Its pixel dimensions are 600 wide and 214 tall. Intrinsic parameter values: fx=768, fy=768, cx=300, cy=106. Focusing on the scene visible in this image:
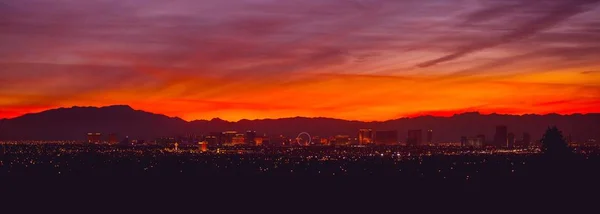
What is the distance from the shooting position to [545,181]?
2625 inches

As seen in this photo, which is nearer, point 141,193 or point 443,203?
point 443,203

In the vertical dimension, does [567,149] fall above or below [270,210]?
above

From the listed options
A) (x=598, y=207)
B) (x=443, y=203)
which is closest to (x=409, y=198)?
(x=443, y=203)

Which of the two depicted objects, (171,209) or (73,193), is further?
(73,193)

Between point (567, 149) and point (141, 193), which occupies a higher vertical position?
point (567, 149)

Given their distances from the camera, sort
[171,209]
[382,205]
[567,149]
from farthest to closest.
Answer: [567,149] → [382,205] → [171,209]

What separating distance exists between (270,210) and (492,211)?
44.5ft

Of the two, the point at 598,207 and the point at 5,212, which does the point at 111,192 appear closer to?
the point at 5,212

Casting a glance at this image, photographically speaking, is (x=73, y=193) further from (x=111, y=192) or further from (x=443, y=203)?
(x=443, y=203)

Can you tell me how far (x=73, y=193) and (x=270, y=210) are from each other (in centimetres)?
2329

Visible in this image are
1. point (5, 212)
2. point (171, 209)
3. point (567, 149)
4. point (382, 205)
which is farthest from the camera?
point (567, 149)

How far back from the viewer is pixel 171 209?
4778 cm

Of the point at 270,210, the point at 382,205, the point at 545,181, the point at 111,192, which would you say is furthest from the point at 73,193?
the point at 545,181

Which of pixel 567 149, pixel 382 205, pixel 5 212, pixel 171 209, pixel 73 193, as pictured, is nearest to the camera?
pixel 5 212
